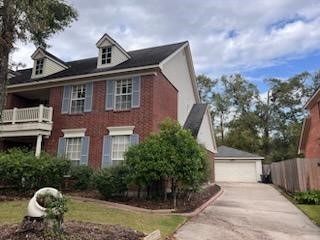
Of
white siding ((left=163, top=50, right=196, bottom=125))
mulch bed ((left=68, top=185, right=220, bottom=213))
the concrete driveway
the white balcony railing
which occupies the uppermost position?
white siding ((left=163, top=50, right=196, bottom=125))

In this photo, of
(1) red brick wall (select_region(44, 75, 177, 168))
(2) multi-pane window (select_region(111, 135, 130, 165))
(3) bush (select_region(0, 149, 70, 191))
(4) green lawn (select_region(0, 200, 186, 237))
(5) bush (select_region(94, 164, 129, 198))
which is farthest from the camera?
(2) multi-pane window (select_region(111, 135, 130, 165))

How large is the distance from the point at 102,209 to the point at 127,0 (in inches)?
350

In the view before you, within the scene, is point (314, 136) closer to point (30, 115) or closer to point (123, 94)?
point (123, 94)

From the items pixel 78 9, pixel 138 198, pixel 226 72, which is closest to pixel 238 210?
pixel 138 198

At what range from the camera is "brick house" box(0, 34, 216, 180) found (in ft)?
56.7

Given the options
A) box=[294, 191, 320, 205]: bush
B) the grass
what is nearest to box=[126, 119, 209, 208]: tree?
the grass

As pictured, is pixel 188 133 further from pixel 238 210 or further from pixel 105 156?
pixel 105 156

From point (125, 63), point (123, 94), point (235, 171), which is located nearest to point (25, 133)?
point (123, 94)

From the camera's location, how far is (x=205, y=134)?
25.3m

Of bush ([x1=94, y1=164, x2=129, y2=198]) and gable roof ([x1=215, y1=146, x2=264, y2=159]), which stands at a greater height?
gable roof ([x1=215, y1=146, x2=264, y2=159])

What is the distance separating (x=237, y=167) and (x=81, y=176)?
80.0ft

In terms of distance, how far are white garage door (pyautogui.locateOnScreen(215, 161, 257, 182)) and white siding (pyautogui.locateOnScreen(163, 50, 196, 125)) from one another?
46.5 ft

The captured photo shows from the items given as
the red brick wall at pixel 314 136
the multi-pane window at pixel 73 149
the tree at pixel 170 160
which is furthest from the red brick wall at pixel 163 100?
the red brick wall at pixel 314 136

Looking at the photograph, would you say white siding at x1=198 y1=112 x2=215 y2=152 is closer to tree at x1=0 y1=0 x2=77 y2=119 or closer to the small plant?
tree at x1=0 y1=0 x2=77 y2=119
